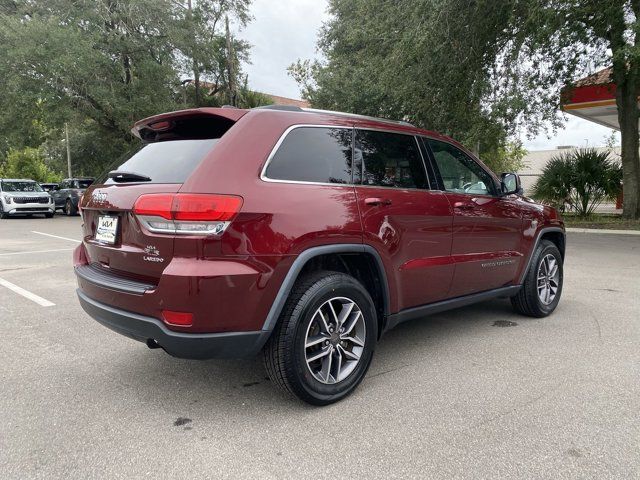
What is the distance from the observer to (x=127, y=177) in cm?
309

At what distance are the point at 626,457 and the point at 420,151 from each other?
2416 millimetres

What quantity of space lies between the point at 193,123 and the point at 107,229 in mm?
866

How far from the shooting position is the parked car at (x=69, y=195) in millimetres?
23484

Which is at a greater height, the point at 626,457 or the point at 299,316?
the point at 299,316

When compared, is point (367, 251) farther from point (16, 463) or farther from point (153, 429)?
point (16, 463)

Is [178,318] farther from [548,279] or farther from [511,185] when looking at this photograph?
[548,279]

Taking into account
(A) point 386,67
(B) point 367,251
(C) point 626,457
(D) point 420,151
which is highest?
(A) point 386,67

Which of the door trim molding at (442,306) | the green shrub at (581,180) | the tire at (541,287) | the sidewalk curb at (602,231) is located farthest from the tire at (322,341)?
the green shrub at (581,180)

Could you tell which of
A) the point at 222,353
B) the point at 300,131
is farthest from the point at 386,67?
the point at 222,353

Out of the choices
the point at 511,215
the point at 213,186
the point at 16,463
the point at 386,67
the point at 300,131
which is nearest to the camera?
the point at 16,463

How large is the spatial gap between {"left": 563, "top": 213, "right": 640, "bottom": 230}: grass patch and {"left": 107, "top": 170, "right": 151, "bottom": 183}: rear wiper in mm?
13799

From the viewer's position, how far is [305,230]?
112 inches

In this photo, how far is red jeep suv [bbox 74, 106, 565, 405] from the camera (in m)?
2.61

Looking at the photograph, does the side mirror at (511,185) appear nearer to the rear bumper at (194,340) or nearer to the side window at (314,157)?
the side window at (314,157)
